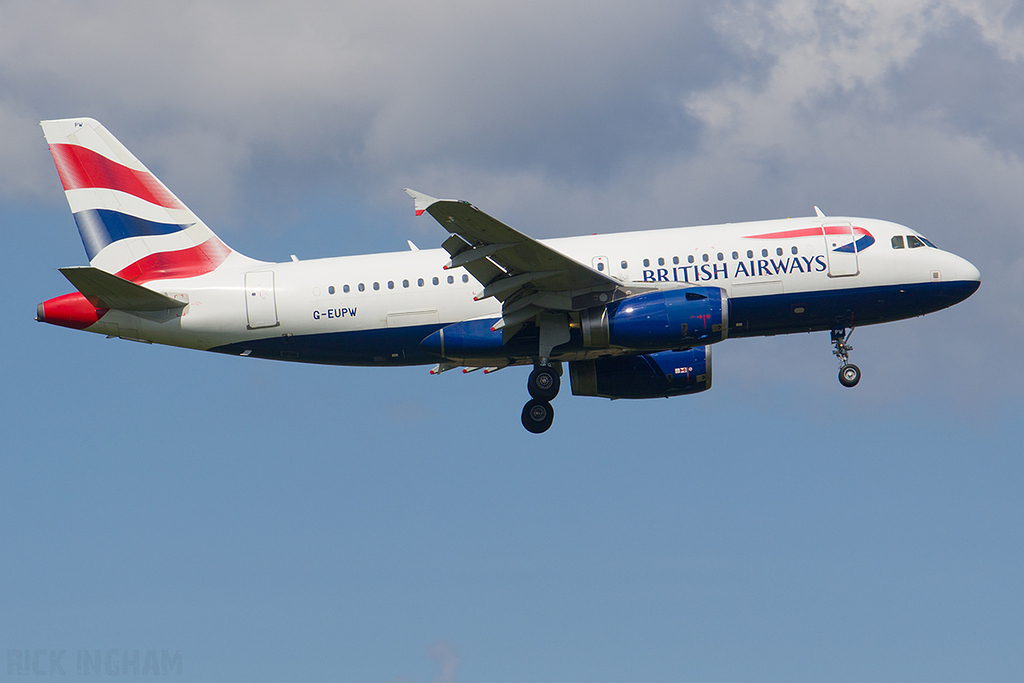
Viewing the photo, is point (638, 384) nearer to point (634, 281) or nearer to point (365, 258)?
point (634, 281)

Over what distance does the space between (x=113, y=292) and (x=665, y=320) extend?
16296mm

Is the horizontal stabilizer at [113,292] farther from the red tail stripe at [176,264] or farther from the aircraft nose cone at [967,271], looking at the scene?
the aircraft nose cone at [967,271]

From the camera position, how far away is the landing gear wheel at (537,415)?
37094 millimetres

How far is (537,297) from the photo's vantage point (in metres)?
34.7

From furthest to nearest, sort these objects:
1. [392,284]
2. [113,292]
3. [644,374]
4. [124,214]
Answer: [644,374] → [124,214] → [392,284] → [113,292]

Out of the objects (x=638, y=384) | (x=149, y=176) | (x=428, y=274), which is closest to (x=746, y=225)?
(x=638, y=384)

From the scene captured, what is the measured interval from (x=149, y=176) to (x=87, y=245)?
10.2 feet

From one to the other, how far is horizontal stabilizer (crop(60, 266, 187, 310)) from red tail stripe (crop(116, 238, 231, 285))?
1.92 metres

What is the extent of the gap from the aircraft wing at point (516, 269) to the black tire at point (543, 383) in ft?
7.41

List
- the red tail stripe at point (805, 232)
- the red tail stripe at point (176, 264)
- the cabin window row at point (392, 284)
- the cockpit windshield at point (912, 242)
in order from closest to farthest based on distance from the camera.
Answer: the red tail stripe at point (805, 232)
the cabin window row at point (392, 284)
the cockpit windshield at point (912, 242)
the red tail stripe at point (176, 264)

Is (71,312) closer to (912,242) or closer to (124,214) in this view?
(124,214)

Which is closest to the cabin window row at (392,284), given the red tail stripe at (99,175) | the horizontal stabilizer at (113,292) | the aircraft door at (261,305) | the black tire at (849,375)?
the aircraft door at (261,305)

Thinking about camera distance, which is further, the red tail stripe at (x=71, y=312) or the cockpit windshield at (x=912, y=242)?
the cockpit windshield at (x=912, y=242)

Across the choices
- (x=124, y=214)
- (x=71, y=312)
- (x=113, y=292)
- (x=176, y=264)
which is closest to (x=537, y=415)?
(x=176, y=264)
